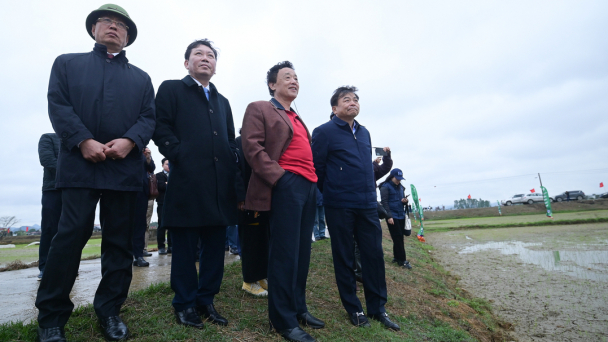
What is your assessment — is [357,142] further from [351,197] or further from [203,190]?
[203,190]

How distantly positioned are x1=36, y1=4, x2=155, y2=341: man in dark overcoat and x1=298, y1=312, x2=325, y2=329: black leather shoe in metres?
1.46

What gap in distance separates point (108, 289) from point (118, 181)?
80 cm

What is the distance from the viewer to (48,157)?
177 inches

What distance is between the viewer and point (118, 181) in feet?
7.87

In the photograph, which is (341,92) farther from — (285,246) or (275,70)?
(285,246)

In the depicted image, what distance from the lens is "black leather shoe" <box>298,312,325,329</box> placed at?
3.02m

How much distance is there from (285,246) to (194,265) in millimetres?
746

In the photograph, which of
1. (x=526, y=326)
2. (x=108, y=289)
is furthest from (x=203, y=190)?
(x=526, y=326)

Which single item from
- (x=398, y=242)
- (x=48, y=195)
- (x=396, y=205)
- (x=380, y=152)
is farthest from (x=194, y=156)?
(x=396, y=205)

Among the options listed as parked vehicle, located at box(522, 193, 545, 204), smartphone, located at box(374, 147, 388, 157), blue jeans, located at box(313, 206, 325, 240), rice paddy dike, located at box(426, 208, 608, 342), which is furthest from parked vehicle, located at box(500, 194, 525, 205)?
smartphone, located at box(374, 147, 388, 157)

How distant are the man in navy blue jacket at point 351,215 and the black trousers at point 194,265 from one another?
125 cm

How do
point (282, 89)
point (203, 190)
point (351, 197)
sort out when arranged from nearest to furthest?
point (203, 190), point (282, 89), point (351, 197)

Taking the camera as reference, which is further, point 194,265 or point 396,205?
point 396,205

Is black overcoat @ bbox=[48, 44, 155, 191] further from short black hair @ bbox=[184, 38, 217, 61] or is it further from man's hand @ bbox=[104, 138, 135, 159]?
short black hair @ bbox=[184, 38, 217, 61]
